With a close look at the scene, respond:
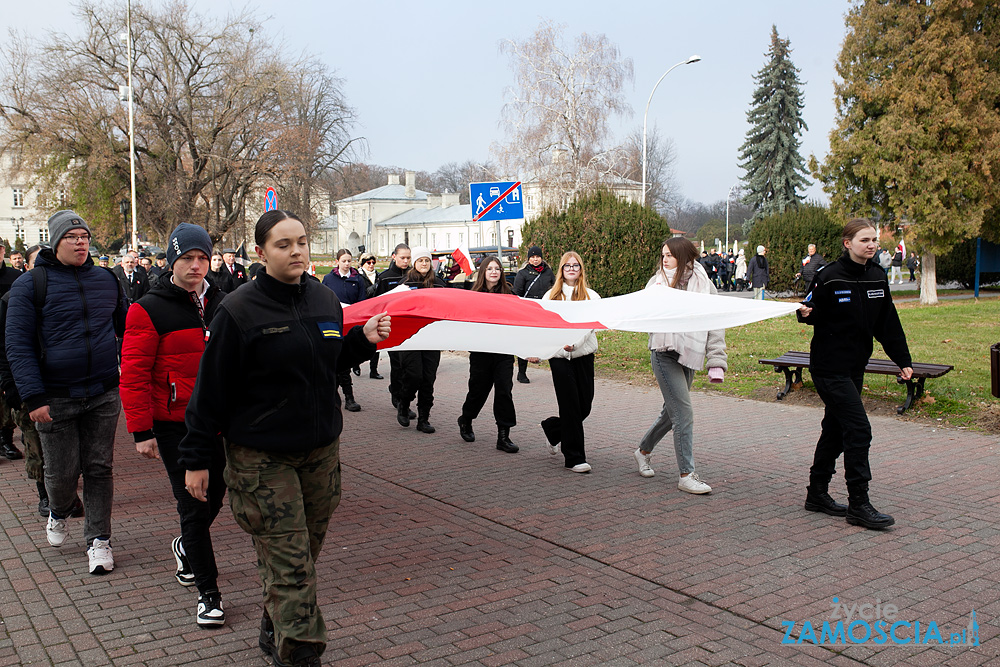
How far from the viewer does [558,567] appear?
5.17 meters

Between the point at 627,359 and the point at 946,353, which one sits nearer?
the point at 946,353

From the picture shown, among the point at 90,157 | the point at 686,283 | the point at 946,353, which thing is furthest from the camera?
the point at 90,157

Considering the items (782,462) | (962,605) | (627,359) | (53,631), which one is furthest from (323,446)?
(627,359)

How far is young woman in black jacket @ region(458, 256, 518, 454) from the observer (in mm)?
8609

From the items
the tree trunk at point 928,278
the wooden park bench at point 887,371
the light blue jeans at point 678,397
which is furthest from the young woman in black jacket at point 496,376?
the tree trunk at point 928,278

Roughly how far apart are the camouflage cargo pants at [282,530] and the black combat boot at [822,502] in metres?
4.03

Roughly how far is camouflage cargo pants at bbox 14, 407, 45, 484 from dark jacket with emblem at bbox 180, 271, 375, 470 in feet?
11.9

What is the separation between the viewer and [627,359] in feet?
49.3

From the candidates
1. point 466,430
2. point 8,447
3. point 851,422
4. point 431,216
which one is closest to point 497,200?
point 466,430

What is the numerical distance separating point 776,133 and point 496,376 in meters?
54.8

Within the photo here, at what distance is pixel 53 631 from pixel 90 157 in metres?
36.7

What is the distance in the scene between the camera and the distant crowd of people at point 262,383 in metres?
3.50

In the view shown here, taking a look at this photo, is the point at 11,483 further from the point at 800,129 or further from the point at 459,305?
the point at 800,129

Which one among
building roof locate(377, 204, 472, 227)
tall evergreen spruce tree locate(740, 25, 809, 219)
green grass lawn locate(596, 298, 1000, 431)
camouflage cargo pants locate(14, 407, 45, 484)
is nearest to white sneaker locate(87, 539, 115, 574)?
camouflage cargo pants locate(14, 407, 45, 484)
